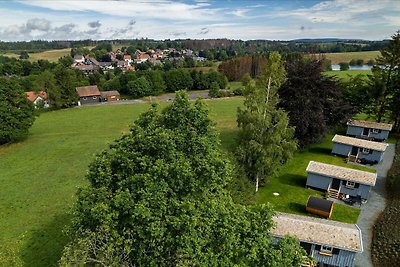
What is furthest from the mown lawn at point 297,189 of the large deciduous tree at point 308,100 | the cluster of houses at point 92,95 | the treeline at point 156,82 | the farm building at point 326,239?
the cluster of houses at point 92,95

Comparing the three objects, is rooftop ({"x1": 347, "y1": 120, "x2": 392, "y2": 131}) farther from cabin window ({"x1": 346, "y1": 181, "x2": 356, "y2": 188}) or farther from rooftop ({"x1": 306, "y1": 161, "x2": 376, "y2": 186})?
cabin window ({"x1": 346, "y1": 181, "x2": 356, "y2": 188})

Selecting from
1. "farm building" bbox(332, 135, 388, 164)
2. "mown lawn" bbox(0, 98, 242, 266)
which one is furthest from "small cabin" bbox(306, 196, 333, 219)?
"farm building" bbox(332, 135, 388, 164)

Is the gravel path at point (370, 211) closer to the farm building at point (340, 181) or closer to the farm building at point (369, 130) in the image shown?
the farm building at point (340, 181)

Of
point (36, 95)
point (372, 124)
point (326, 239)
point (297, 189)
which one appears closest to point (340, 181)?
point (297, 189)

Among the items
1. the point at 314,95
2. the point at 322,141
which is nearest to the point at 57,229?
the point at 314,95

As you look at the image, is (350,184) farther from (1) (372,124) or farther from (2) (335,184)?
(1) (372,124)

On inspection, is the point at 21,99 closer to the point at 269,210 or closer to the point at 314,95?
the point at 314,95
